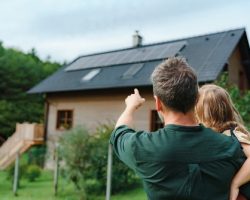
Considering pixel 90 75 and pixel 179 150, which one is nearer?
pixel 179 150

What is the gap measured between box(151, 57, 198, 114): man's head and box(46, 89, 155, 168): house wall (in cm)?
1586

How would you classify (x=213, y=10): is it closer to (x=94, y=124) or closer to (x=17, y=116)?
(x=94, y=124)

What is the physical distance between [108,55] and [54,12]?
40.8 ft

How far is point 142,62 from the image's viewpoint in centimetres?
2012

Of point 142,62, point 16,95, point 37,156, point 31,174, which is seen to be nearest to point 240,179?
point 31,174

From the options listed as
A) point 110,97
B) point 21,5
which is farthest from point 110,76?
point 21,5

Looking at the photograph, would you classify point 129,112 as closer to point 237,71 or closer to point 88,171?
point 88,171

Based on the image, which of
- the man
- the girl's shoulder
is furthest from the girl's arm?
the girl's shoulder

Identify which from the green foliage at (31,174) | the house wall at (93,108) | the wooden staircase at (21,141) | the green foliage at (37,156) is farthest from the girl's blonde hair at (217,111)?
the green foliage at (37,156)

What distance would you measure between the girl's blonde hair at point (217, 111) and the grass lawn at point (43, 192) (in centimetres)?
956

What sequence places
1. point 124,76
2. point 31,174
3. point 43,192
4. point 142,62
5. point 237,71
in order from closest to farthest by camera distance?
point 43,192 < point 31,174 < point 124,76 < point 237,71 < point 142,62

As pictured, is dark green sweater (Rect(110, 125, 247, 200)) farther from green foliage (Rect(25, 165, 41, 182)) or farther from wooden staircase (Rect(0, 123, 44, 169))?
wooden staircase (Rect(0, 123, 44, 169))

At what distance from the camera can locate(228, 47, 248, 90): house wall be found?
18.9 m

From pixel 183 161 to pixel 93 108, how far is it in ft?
61.8
